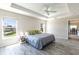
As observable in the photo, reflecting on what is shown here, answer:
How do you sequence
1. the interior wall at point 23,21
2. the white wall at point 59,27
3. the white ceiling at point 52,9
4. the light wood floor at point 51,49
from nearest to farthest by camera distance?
1. the light wood floor at point 51,49
2. the interior wall at point 23,21
3. the white ceiling at point 52,9
4. the white wall at point 59,27

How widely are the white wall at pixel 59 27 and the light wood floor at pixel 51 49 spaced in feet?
0.62

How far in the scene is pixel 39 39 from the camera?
10.5 feet

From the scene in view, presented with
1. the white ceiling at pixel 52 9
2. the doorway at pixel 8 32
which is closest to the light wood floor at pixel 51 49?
the doorway at pixel 8 32

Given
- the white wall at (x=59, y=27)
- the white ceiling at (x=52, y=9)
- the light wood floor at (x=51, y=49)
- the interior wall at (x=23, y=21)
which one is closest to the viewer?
the light wood floor at (x=51, y=49)

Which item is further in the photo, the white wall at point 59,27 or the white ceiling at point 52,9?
the white wall at point 59,27

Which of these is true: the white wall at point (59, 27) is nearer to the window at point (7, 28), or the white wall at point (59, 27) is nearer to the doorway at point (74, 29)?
the doorway at point (74, 29)

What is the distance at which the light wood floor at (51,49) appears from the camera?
2.30 meters

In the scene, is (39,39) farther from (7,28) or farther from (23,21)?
(7,28)

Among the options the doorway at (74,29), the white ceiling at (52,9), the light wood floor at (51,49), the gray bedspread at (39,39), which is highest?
the white ceiling at (52,9)

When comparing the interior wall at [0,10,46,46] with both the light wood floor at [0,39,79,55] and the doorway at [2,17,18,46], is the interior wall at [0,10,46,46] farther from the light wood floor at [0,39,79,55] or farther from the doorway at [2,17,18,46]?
the light wood floor at [0,39,79,55]

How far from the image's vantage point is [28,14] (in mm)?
3145

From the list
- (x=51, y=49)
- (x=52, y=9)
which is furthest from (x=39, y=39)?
(x=52, y=9)
